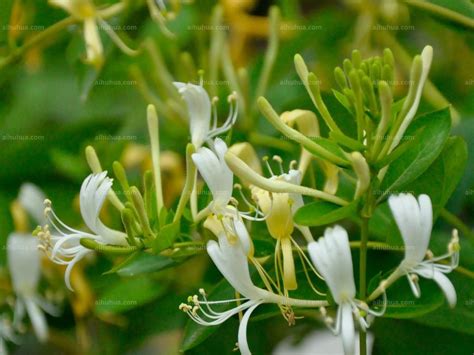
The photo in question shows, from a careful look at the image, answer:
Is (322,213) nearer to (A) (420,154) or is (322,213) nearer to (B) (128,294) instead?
(A) (420,154)

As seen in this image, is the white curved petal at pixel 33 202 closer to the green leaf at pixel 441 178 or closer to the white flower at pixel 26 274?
the white flower at pixel 26 274

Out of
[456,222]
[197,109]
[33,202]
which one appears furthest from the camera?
[33,202]

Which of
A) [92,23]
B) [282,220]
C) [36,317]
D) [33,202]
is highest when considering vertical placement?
[92,23]

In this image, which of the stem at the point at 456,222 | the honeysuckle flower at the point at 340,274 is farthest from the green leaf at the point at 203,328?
the stem at the point at 456,222

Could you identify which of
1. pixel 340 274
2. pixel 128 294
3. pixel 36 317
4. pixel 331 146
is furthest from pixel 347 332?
pixel 36 317

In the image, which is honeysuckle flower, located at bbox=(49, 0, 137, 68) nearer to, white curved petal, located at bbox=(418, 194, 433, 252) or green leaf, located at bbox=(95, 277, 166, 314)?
green leaf, located at bbox=(95, 277, 166, 314)

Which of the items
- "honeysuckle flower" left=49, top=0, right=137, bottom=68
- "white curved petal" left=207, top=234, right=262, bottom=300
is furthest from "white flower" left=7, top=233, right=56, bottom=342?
"white curved petal" left=207, top=234, right=262, bottom=300

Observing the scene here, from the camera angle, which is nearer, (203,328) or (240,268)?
(240,268)
